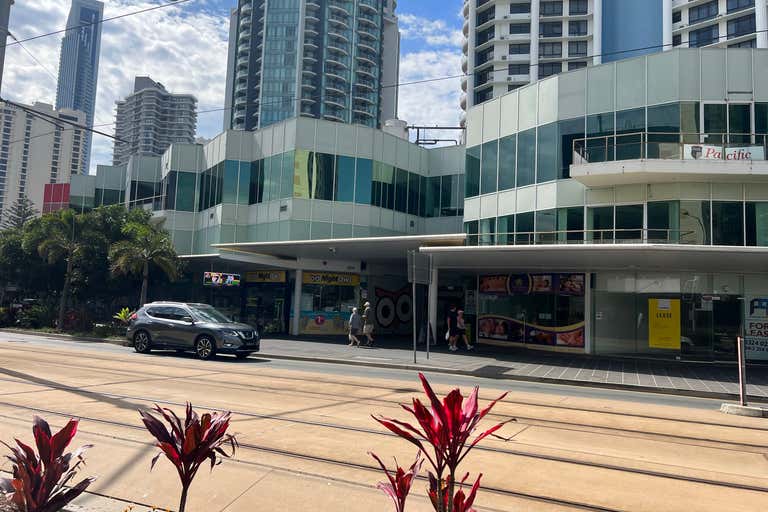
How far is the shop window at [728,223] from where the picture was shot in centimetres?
2020

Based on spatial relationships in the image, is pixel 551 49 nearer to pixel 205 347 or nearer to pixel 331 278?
pixel 331 278

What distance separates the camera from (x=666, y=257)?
18.3 meters

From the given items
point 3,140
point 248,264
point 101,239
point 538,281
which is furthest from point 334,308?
point 3,140

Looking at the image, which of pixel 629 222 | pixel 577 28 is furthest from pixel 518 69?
pixel 629 222

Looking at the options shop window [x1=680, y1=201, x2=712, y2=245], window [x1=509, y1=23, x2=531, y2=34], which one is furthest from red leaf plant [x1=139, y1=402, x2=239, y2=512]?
window [x1=509, y1=23, x2=531, y2=34]

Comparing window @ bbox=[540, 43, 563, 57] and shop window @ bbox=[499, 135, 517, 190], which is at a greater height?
window @ bbox=[540, 43, 563, 57]

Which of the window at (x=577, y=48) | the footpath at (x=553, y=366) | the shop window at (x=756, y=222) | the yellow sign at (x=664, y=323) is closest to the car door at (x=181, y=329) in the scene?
the footpath at (x=553, y=366)

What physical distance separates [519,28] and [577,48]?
8500 mm

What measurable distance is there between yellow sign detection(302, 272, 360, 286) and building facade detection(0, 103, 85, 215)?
10708 centimetres

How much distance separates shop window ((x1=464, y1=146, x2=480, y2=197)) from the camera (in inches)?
1067

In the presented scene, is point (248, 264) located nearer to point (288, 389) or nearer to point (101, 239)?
point (101, 239)

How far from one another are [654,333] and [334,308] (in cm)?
1468

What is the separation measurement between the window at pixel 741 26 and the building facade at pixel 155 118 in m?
136

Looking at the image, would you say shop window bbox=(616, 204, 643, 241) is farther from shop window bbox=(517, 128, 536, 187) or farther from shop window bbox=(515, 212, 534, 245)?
shop window bbox=(517, 128, 536, 187)
